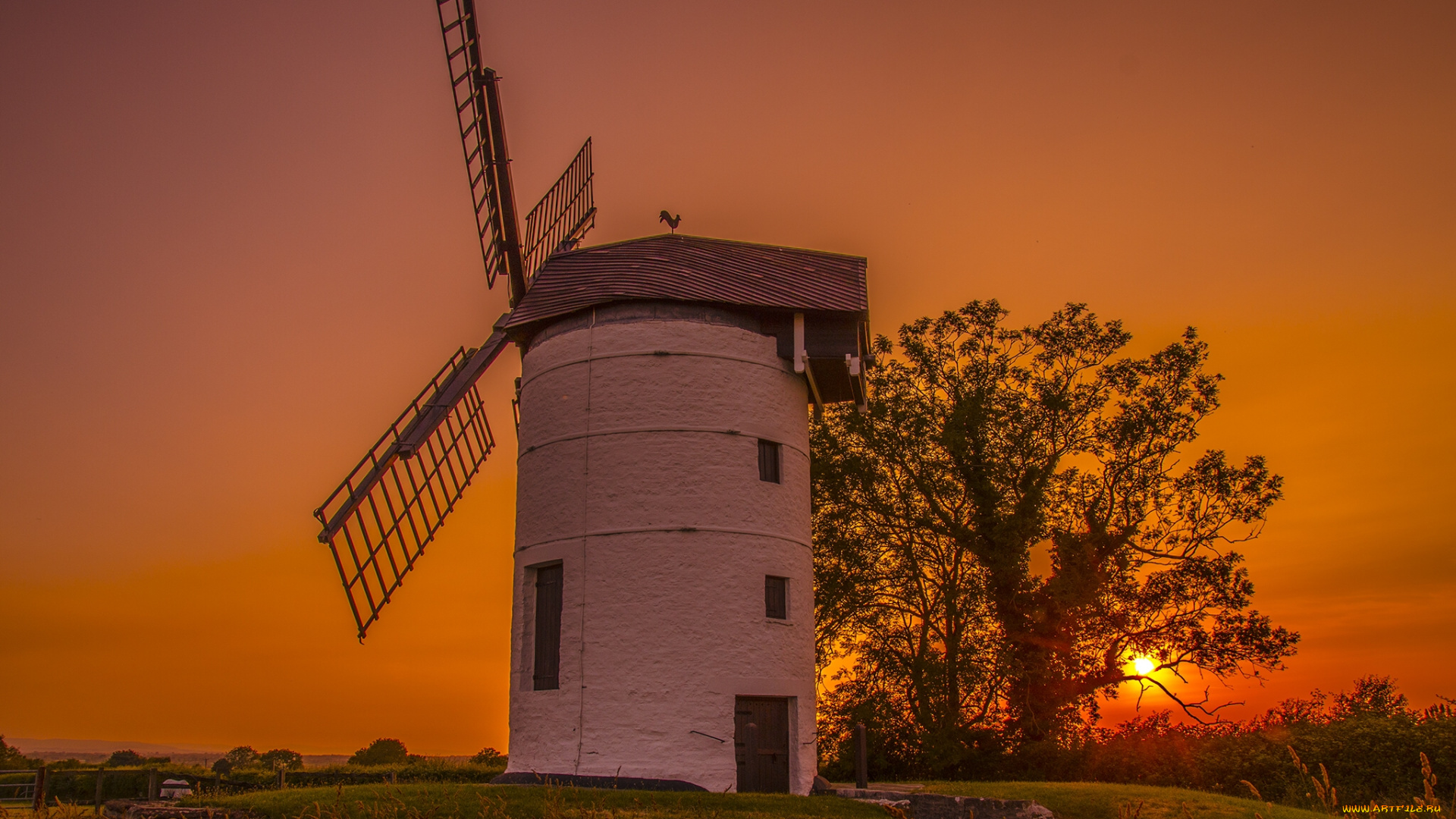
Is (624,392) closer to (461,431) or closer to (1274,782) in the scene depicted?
(461,431)

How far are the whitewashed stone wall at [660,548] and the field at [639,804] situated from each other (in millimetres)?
2131

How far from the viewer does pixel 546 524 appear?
2019 cm

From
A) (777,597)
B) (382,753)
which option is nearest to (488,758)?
(382,753)

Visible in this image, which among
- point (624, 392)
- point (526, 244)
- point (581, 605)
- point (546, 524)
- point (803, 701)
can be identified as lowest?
point (803, 701)

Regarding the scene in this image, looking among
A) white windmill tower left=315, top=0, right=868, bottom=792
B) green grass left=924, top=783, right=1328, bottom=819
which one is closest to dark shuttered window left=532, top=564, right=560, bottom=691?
white windmill tower left=315, top=0, right=868, bottom=792

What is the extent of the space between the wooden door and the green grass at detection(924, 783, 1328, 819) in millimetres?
3364

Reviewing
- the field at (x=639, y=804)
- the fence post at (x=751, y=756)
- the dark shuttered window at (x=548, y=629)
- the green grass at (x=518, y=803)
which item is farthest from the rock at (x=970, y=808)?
the dark shuttered window at (x=548, y=629)

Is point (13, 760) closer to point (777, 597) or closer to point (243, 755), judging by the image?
point (243, 755)

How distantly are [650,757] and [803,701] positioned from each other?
10.7 feet

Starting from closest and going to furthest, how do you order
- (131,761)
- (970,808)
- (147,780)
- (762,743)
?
(970,808) → (762,743) → (147,780) → (131,761)

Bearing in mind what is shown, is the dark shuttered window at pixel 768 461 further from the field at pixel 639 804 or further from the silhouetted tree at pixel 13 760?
→ the silhouetted tree at pixel 13 760

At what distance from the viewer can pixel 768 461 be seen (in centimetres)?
2073

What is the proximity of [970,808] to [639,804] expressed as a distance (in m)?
5.73

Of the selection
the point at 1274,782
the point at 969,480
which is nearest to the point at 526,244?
the point at 969,480
